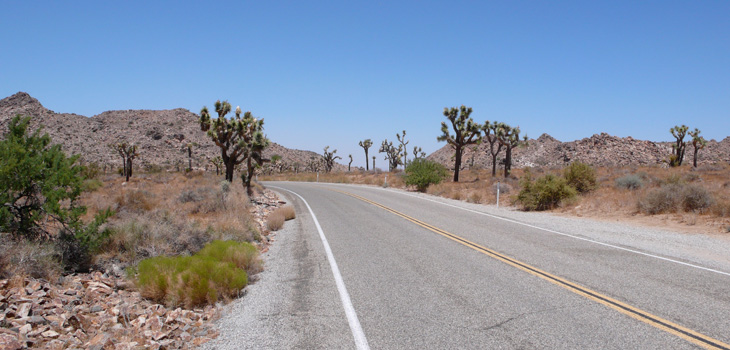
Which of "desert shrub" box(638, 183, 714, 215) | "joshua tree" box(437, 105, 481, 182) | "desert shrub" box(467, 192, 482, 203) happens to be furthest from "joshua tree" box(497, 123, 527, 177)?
"desert shrub" box(638, 183, 714, 215)

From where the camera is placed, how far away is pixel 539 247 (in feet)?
32.5

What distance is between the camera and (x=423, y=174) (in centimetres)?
3434

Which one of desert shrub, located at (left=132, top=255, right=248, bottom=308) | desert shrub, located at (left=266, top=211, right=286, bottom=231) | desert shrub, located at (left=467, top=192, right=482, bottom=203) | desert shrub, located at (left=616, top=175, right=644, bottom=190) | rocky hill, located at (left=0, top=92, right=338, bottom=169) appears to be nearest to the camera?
desert shrub, located at (left=132, top=255, right=248, bottom=308)

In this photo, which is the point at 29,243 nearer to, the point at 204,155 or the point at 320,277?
the point at 320,277

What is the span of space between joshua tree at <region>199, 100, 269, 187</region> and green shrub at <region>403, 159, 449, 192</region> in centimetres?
1238

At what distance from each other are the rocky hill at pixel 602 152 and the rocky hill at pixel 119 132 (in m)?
55.5

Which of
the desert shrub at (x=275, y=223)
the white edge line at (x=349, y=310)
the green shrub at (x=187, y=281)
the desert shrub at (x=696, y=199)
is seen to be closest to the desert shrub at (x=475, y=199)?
the desert shrub at (x=696, y=199)

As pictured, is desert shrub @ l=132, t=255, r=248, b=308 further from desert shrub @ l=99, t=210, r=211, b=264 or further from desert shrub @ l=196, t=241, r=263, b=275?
desert shrub @ l=99, t=210, r=211, b=264

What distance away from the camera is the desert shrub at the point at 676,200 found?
48.6ft

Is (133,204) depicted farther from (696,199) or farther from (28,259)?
(696,199)

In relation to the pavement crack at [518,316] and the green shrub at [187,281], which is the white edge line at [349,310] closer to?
the pavement crack at [518,316]

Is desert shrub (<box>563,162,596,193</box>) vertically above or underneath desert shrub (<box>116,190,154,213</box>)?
above

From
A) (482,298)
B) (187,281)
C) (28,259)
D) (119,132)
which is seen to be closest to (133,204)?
(28,259)

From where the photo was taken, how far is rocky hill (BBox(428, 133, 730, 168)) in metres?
83.4
